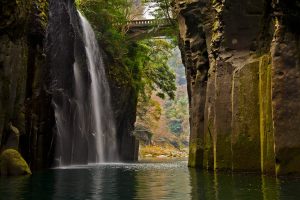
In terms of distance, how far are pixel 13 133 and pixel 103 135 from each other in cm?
1944

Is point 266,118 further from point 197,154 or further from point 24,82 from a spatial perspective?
point 24,82

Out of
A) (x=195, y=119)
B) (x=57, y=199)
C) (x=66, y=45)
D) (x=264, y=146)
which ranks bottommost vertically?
(x=57, y=199)

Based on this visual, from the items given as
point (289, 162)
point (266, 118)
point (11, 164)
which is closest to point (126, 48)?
point (11, 164)

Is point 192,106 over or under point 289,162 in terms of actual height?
over

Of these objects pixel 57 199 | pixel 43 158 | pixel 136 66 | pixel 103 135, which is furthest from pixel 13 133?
pixel 136 66

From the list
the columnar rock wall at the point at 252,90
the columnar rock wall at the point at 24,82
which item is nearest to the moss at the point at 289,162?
the columnar rock wall at the point at 252,90

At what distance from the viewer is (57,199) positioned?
30.7 ft

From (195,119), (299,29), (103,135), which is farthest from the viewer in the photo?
(103,135)

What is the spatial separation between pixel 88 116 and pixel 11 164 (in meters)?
17.7

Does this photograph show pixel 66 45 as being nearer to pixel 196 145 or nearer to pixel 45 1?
pixel 45 1

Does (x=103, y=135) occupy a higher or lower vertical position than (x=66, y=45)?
lower

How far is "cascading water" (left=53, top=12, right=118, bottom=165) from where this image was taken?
95.7 feet

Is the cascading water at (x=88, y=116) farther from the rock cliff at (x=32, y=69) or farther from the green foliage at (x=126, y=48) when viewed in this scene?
the green foliage at (x=126, y=48)

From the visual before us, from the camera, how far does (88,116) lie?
34656mm
